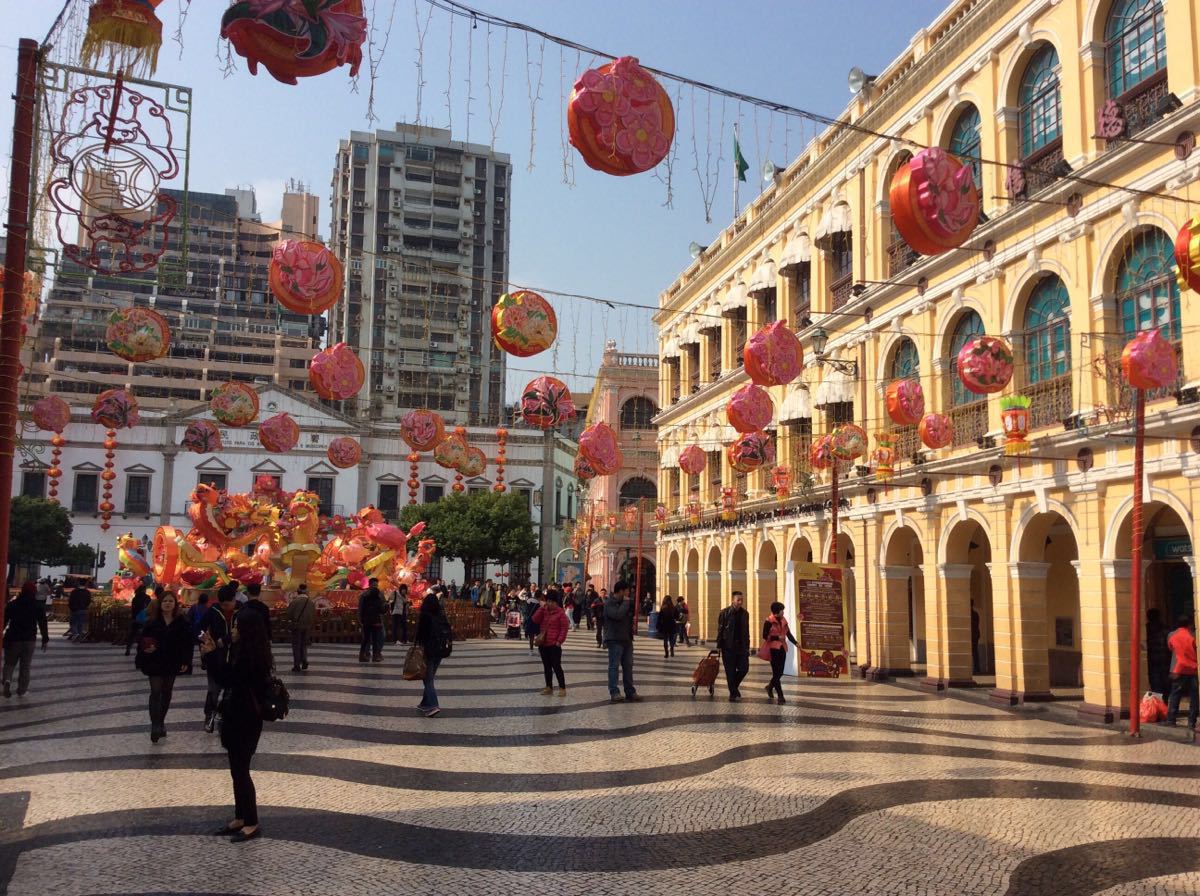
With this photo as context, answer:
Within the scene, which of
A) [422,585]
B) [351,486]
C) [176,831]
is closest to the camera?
[176,831]

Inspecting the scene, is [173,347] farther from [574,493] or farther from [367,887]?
[367,887]

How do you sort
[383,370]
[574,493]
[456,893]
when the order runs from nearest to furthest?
[456,893] < [574,493] < [383,370]

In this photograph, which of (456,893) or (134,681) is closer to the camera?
(456,893)

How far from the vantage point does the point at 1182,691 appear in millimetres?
13750

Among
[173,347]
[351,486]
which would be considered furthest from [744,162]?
[173,347]

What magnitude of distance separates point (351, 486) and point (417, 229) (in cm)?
3113

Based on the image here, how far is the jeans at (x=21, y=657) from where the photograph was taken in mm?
13781

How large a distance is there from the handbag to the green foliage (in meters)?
45.6

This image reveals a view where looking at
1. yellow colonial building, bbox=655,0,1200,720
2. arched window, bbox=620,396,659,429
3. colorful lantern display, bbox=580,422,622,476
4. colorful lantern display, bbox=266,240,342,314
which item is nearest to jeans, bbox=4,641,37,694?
colorful lantern display, bbox=266,240,342,314

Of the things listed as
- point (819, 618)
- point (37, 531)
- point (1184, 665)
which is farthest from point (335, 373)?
point (37, 531)

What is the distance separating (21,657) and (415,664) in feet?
19.4

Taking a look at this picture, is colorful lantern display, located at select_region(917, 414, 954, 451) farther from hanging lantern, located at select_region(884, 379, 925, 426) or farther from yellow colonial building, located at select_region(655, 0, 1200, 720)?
yellow colonial building, located at select_region(655, 0, 1200, 720)

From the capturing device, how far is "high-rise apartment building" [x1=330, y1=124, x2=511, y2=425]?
80188mm

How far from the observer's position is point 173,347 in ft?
281
